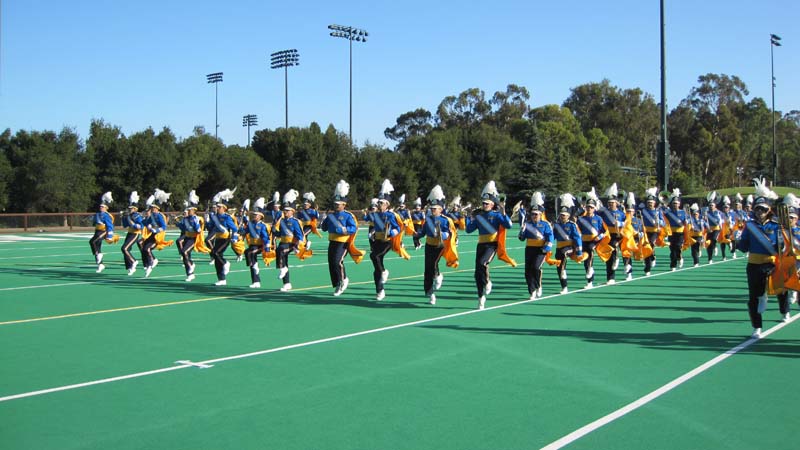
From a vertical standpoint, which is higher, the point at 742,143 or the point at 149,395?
the point at 742,143

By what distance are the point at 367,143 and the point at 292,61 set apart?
11.4 metres

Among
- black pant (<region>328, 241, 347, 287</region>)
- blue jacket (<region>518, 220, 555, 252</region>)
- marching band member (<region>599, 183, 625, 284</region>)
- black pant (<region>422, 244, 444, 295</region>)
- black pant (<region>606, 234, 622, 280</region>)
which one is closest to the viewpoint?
black pant (<region>422, 244, 444, 295</region>)

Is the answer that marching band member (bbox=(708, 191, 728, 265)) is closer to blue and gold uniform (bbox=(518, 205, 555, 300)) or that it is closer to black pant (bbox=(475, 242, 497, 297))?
blue and gold uniform (bbox=(518, 205, 555, 300))

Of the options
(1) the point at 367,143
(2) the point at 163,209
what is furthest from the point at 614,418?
(1) the point at 367,143

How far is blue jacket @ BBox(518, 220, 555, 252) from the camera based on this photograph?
14344mm

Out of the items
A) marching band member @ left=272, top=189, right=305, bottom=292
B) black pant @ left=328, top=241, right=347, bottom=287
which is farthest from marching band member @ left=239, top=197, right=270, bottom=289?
black pant @ left=328, top=241, right=347, bottom=287

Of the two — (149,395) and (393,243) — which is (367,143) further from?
(149,395)

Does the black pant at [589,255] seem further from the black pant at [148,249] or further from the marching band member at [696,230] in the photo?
the black pant at [148,249]

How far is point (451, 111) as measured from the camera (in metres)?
104

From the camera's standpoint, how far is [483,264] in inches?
522

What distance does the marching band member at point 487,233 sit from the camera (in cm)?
1324

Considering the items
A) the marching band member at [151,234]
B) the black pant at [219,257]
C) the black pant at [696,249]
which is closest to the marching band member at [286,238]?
the black pant at [219,257]

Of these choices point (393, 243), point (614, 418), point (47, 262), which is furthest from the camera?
point (47, 262)

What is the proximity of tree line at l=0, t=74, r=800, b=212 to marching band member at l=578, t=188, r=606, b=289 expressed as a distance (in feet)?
135
